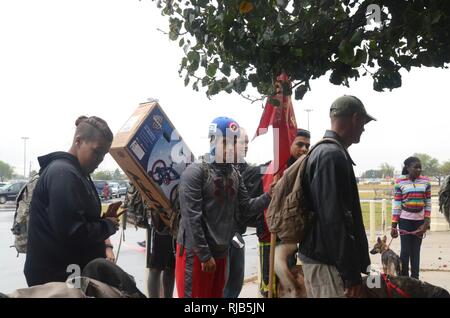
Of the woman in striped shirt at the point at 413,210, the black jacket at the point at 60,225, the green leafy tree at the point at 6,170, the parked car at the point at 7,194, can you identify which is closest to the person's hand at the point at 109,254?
the black jacket at the point at 60,225

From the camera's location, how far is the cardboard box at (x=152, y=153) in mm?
4113

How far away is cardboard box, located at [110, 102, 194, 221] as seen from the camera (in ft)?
13.5

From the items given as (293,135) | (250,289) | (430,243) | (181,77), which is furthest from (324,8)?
(430,243)

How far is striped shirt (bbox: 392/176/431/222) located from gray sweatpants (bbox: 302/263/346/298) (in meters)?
4.25

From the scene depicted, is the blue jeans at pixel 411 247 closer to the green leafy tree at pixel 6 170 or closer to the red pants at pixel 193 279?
the red pants at pixel 193 279

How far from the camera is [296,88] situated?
3.30 metres

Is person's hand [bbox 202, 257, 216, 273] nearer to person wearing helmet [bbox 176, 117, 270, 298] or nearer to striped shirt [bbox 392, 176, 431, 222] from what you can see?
person wearing helmet [bbox 176, 117, 270, 298]

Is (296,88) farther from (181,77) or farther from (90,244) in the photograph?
(90,244)

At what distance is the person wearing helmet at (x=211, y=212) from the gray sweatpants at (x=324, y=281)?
967 millimetres

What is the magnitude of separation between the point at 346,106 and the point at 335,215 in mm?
723

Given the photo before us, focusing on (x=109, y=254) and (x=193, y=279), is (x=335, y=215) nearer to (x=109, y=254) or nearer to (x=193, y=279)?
(x=193, y=279)

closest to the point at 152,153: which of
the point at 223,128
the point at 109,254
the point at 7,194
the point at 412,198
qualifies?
the point at 223,128

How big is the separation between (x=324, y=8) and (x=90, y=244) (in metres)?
1.98

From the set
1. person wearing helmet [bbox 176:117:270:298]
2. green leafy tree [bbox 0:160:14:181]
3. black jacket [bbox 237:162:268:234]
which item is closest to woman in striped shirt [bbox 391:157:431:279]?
black jacket [bbox 237:162:268:234]
